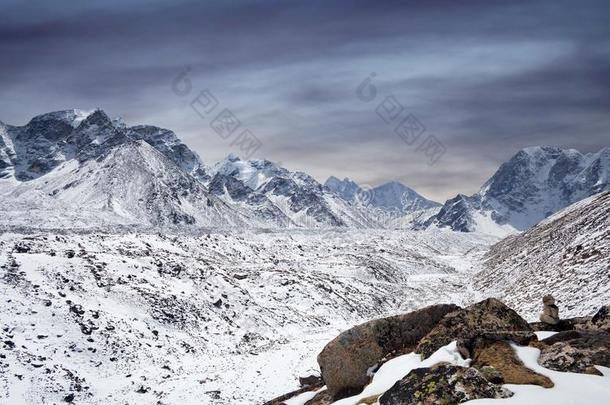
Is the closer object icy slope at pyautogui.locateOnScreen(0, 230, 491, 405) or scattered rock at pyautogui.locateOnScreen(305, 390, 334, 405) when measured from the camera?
scattered rock at pyautogui.locateOnScreen(305, 390, 334, 405)

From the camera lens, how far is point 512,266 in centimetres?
6869

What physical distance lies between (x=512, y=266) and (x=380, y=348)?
60.5 m

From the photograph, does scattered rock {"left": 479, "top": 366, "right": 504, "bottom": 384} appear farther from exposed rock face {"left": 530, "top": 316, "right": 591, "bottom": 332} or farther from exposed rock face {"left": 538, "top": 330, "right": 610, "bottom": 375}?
exposed rock face {"left": 530, "top": 316, "right": 591, "bottom": 332}

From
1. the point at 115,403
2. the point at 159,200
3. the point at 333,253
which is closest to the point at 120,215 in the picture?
the point at 159,200

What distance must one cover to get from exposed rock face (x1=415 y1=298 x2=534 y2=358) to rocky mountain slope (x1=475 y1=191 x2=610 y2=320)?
67.9ft

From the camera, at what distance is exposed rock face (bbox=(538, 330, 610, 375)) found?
36.2 feet

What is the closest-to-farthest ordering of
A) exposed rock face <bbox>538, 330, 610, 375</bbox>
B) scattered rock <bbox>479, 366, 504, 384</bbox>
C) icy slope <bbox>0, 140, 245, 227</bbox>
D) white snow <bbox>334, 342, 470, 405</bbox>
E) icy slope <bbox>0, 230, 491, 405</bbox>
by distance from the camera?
1. scattered rock <bbox>479, 366, 504, 384</bbox>
2. exposed rock face <bbox>538, 330, 610, 375</bbox>
3. white snow <bbox>334, 342, 470, 405</bbox>
4. icy slope <bbox>0, 230, 491, 405</bbox>
5. icy slope <bbox>0, 140, 245, 227</bbox>

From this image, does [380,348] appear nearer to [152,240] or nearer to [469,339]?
[469,339]

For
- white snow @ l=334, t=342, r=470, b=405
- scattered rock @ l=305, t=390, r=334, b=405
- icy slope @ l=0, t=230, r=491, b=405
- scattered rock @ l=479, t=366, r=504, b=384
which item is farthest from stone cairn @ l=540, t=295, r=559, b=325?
icy slope @ l=0, t=230, r=491, b=405

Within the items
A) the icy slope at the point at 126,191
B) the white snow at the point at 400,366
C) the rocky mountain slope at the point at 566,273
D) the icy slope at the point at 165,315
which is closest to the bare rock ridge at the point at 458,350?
the white snow at the point at 400,366

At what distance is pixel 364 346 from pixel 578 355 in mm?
5994

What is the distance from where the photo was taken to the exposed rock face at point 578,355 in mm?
11031

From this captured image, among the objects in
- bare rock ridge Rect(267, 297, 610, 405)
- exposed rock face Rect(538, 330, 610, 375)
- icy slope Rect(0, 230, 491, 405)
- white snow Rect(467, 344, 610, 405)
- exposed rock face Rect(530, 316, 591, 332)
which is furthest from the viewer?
icy slope Rect(0, 230, 491, 405)

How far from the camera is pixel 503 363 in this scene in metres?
11.4
